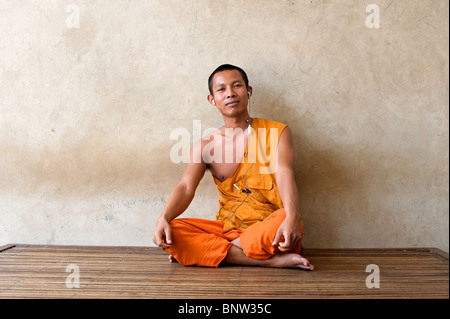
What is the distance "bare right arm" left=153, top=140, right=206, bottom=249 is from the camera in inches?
91.8

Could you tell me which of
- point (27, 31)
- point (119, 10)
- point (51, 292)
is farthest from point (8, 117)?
point (51, 292)

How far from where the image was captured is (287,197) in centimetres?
240

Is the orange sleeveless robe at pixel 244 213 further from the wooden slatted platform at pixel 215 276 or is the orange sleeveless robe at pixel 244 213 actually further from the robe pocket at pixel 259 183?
the wooden slatted platform at pixel 215 276

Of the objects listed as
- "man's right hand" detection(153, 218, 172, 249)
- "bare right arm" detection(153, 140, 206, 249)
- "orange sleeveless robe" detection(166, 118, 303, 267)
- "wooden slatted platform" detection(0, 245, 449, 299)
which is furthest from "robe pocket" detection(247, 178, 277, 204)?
"man's right hand" detection(153, 218, 172, 249)

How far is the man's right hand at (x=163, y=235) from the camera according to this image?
2.31m

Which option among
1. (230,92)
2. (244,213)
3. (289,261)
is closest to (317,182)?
(244,213)

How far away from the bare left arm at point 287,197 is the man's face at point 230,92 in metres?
0.35

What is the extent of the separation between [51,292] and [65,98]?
1.61m

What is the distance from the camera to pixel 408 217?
2854mm

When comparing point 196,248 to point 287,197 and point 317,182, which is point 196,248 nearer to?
point 287,197

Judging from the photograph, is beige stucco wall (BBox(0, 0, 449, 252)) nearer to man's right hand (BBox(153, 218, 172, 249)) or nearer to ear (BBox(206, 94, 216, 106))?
ear (BBox(206, 94, 216, 106))

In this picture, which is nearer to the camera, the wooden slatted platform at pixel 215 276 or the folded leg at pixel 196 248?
the wooden slatted platform at pixel 215 276

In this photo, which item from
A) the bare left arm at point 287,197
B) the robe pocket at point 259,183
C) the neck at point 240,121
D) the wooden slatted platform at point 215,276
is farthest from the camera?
the neck at point 240,121

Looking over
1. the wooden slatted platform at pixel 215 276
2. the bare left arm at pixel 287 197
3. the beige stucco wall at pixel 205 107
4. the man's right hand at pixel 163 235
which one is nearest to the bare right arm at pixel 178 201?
the man's right hand at pixel 163 235
